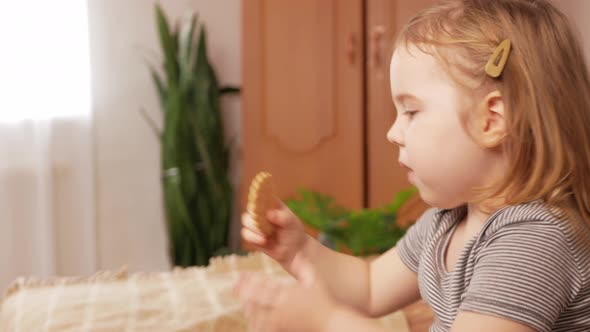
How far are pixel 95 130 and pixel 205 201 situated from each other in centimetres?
63

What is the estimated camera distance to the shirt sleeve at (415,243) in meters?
1.16

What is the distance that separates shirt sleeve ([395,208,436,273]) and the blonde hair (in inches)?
7.9

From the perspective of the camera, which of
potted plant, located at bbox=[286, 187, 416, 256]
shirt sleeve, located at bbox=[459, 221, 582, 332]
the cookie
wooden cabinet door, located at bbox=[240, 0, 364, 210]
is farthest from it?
wooden cabinet door, located at bbox=[240, 0, 364, 210]

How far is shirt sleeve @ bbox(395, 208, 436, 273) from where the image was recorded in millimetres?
1164

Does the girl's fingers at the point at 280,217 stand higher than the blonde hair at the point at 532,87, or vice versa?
the blonde hair at the point at 532,87

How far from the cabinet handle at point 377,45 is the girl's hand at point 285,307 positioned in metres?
2.36

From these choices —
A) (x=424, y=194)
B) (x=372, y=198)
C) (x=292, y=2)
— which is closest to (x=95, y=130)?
(x=292, y=2)

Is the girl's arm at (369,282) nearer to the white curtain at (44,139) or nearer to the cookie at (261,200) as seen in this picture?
the cookie at (261,200)

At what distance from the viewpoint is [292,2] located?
10.9 ft

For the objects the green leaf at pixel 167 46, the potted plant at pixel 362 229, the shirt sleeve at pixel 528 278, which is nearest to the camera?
the shirt sleeve at pixel 528 278

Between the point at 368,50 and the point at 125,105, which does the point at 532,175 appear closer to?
the point at 368,50

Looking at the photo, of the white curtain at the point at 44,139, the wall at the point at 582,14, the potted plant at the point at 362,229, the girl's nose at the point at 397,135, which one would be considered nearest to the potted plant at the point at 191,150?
the white curtain at the point at 44,139

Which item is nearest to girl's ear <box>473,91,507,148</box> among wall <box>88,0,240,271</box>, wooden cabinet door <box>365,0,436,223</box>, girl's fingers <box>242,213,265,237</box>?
girl's fingers <box>242,213,265,237</box>

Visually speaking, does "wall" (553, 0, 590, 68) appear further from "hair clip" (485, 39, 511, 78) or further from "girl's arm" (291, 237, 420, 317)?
Result: "hair clip" (485, 39, 511, 78)
